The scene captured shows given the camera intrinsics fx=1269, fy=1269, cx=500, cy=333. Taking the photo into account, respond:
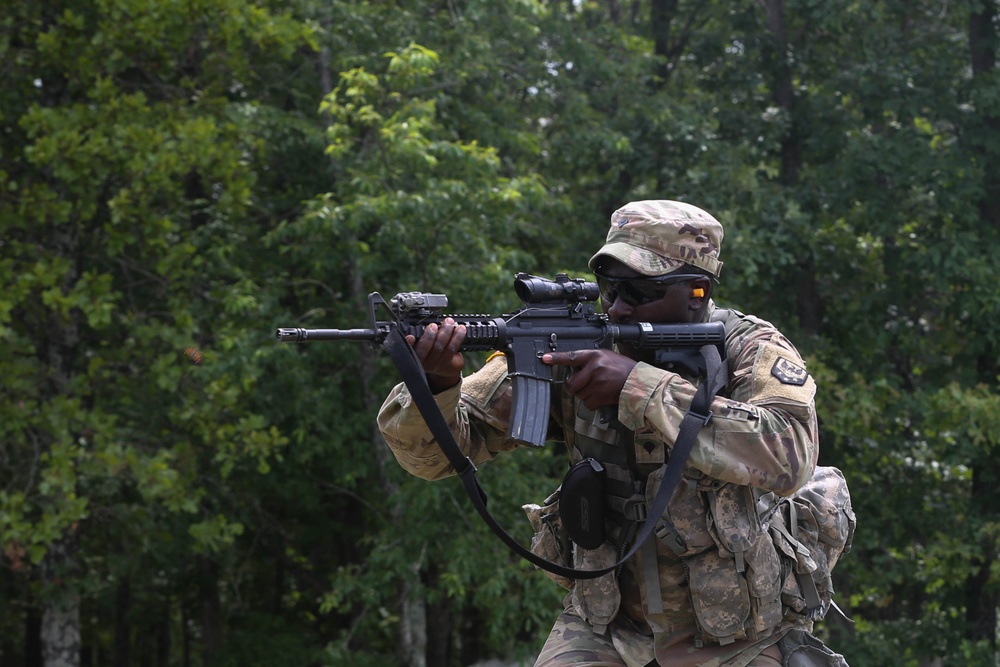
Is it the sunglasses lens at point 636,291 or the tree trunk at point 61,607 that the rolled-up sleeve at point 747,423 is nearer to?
the sunglasses lens at point 636,291

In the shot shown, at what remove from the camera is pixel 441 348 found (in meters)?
3.55

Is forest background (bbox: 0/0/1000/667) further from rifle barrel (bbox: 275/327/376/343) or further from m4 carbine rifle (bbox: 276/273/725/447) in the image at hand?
rifle barrel (bbox: 275/327/376/343)

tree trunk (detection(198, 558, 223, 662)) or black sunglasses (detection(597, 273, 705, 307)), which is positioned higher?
black sunglasses (detection(597, 273, 705, 307))

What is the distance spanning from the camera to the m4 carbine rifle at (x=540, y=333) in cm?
359

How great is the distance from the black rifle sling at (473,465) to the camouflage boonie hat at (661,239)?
0.29 metres

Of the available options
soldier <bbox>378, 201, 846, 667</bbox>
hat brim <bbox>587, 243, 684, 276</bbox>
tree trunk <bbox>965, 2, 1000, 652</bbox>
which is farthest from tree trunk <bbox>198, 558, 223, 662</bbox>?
hat brim <bbox>587, 243, 684, 276</bbox>

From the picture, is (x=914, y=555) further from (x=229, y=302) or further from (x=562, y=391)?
(x=562, y=391)

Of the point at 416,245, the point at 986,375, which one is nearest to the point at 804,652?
the point at 416,245

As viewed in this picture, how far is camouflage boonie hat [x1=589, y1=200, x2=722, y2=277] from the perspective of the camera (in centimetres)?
376

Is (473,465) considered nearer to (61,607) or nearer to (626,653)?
(626,653)

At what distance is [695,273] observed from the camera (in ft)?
12.7

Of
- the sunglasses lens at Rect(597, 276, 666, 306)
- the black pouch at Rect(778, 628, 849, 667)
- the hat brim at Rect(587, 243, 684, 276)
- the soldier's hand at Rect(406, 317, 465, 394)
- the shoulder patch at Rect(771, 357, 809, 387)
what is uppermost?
the hat brim at Rect(587, 243, 684, 276)

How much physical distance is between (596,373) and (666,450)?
1.29 feet

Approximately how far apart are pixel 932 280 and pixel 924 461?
2.11m
